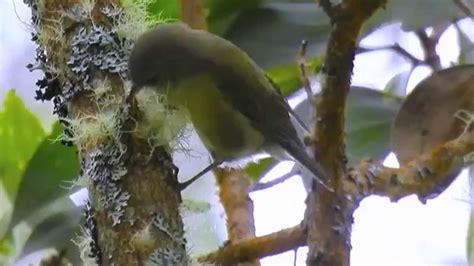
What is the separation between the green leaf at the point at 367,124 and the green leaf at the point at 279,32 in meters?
0.07

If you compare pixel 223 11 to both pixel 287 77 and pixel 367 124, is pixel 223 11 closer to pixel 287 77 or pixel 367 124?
pixel 287 77

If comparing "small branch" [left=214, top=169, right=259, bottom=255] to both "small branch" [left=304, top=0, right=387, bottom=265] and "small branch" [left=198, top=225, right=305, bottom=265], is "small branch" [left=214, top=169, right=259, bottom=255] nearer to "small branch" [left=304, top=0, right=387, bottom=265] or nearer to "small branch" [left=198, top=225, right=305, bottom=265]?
"small branch" [left=198, top=225, right=305, bottom=265]

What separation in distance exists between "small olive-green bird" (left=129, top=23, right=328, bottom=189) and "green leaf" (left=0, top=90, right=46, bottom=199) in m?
0.26

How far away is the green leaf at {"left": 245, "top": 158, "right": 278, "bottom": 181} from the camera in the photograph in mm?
1206

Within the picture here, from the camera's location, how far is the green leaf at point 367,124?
3.78 ft

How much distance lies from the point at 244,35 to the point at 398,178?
42 centimetres

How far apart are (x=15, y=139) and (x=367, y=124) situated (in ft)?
1.54

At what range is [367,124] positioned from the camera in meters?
1.16

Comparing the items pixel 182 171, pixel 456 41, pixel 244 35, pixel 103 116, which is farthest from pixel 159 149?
pixel 456 41

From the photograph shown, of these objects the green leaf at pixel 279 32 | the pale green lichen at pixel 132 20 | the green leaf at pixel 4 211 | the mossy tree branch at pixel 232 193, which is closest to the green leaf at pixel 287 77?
the green leaf at pixel 279 32

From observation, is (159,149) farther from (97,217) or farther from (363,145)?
(363,145)

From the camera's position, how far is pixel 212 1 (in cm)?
121

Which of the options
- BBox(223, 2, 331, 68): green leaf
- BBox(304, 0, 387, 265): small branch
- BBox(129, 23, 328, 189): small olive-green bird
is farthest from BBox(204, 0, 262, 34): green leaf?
BBox(304, 0, 387, 265): small branch

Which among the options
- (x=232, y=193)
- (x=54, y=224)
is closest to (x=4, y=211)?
(x=54, y=224)
